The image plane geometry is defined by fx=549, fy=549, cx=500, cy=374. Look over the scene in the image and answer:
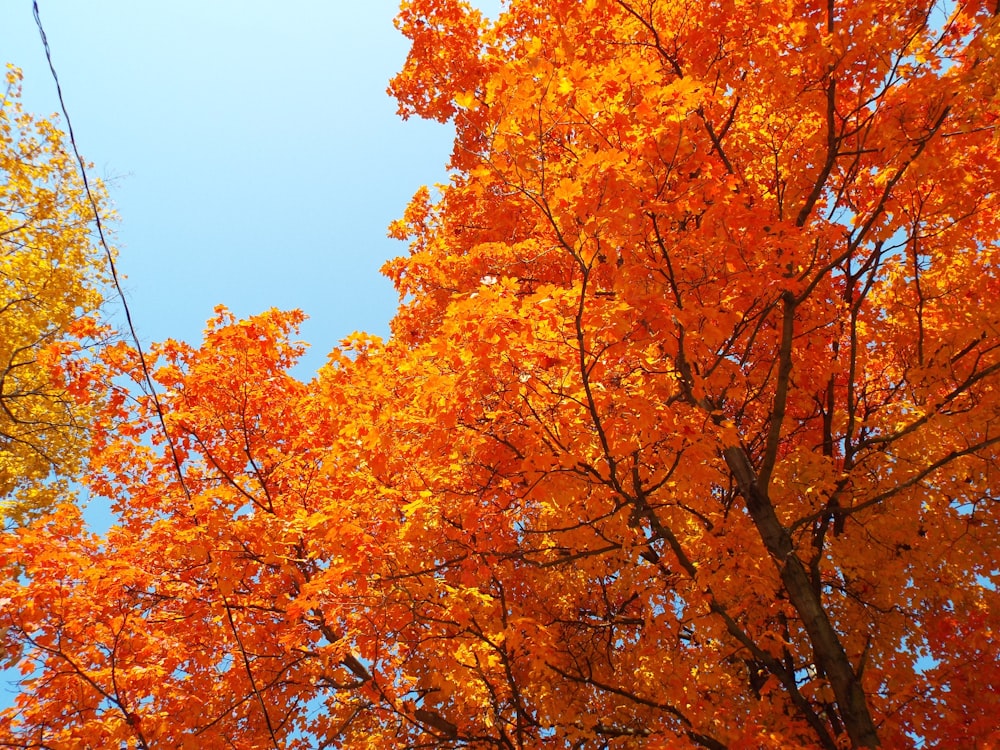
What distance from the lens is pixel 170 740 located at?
5051 millimetres

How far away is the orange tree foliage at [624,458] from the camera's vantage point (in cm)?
369

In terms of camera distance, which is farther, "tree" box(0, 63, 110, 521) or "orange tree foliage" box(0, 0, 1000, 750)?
"tree" box(0, 63, 110, 521)

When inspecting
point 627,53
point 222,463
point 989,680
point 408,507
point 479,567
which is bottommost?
point 989,680

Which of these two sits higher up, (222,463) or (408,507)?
(222,463)

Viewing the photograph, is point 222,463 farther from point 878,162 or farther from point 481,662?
point 878,162

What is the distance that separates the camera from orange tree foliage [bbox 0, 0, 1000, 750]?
369 cm

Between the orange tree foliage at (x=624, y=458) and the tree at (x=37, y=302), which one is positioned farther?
the tree at (x=37, y=302)

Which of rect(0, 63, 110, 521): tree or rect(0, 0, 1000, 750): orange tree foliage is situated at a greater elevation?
rect(0, 63, 110, 521): tree

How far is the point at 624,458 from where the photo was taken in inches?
161

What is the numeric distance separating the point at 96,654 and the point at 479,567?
3.55 m

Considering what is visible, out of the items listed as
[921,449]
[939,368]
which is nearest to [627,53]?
[939,368]

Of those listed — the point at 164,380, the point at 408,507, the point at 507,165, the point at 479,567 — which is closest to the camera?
the point at 507,165

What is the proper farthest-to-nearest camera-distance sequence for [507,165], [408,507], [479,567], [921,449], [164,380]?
[164,380], [921,449], [479,567], [408,507], [507,165]

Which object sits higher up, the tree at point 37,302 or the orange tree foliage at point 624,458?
the tree at point 37,302
